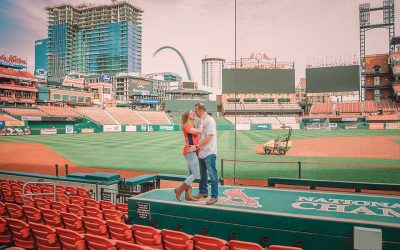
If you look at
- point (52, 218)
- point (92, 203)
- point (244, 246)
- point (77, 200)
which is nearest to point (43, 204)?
point (77, 200)

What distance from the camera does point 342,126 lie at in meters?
50.8

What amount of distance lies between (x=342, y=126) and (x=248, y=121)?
17873mm

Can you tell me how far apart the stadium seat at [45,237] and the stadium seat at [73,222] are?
23.9 inches

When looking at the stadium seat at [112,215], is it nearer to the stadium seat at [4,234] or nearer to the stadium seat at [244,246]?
the stadium seat at [4,234]

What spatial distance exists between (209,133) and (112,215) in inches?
103

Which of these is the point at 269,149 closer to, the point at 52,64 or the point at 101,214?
the point at 101,214

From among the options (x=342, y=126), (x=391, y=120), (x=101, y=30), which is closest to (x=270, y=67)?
(x=342, y=126)

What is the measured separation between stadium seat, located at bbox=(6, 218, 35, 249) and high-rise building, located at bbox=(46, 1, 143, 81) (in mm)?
135745

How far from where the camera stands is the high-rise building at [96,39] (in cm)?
13100

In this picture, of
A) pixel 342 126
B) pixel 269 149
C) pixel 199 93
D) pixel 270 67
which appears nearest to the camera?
pixel 269 149

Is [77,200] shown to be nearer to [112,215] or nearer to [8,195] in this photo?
[112,215]

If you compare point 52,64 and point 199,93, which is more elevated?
point 52,64

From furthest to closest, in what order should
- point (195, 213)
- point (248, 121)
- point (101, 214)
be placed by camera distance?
point (248, 121) → point (101, 214) → point (195, 213)

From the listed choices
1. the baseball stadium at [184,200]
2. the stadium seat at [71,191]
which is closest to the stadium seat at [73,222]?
the baseball stadium at [184,200]
